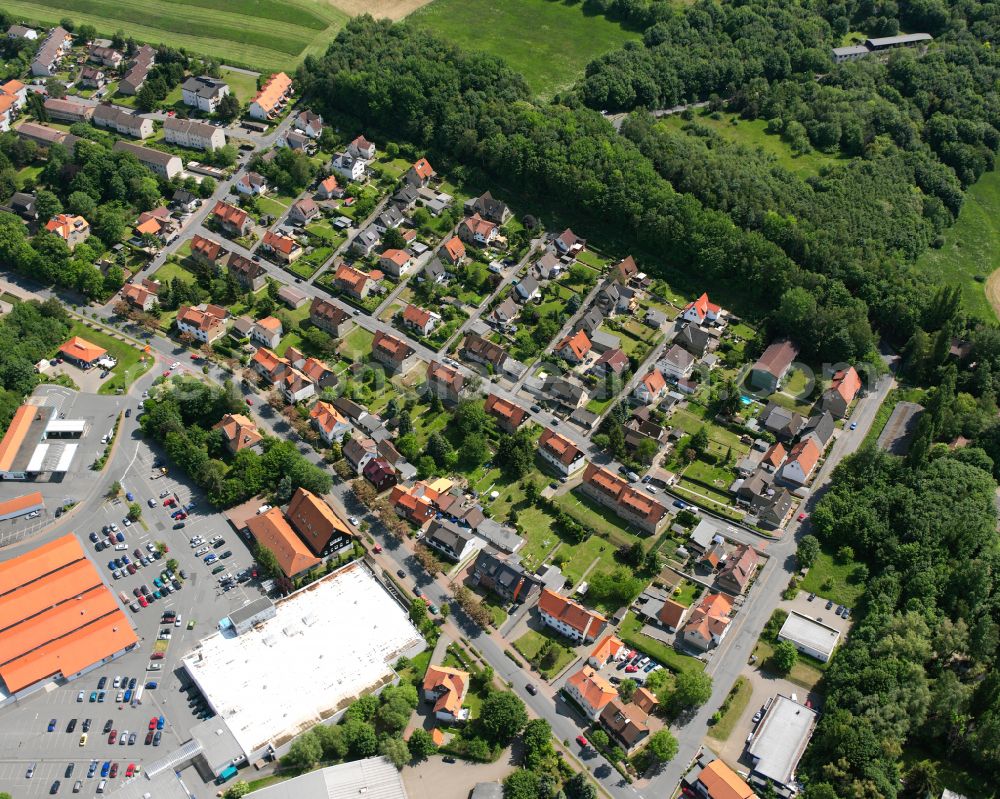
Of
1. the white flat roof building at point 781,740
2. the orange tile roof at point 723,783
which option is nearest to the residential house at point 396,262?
the white flat roof building at point 781,740

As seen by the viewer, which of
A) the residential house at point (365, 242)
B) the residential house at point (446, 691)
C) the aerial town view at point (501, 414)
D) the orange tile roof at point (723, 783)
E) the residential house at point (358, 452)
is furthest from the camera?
the residential house at point (365, 242)

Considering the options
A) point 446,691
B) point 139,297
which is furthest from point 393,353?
point 446,691

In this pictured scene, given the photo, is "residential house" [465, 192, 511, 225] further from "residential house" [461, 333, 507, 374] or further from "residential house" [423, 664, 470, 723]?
"residential house" [423, 664, 470, 723]

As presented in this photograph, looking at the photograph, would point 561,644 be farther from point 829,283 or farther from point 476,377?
point 829,283

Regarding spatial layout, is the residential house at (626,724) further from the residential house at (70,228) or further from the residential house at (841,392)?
the residential house at (70,228)

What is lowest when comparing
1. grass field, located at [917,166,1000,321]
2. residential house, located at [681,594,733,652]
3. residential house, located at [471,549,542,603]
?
residential house, located at [471,549,542,603]

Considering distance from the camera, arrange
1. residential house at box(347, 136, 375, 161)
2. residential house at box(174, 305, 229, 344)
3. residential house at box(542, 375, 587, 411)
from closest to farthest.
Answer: residential house at box(542, 375, 587, 411)
residential house at box(174, 305, 229, 344)
residential house at box(347, 136, 375, 161)

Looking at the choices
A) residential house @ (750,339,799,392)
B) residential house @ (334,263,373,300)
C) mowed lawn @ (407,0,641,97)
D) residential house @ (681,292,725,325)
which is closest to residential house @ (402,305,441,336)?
residential house @ (334,263,373,300)
